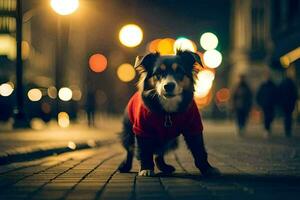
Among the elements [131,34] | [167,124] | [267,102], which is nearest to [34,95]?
[131,34]

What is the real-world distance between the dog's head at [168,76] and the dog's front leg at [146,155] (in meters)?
0.47

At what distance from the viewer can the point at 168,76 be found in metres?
8.49

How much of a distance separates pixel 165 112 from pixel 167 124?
14 centimetres

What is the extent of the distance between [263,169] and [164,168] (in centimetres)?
146

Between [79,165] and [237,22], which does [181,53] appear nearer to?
[79,165]

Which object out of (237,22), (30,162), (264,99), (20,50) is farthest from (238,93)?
Result: (237,22)

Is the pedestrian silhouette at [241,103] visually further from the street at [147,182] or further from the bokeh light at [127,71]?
the street at [147,182]

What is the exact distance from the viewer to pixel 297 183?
7.93m

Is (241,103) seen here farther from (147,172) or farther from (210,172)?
(147,172)

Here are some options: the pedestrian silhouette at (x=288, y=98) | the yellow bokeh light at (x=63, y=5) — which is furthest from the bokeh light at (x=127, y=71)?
the yellow bokeh light at (x=63, y=5)

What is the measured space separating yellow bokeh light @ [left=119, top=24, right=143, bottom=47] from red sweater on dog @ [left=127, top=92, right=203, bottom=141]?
12809 millimetres

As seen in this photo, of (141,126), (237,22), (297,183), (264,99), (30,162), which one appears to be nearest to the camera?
(297,183)

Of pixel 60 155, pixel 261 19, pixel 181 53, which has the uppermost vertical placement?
pixel 261 19

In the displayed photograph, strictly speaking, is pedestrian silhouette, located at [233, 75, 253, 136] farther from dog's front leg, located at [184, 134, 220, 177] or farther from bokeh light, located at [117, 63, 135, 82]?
dog's front leg, located at [184, 134, 220, 177]
